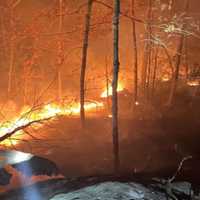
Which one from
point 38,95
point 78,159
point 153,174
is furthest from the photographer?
point 38,95

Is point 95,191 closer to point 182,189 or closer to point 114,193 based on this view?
point 114,193

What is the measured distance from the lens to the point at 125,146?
19750 mm

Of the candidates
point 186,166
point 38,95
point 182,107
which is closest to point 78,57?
point 38,95

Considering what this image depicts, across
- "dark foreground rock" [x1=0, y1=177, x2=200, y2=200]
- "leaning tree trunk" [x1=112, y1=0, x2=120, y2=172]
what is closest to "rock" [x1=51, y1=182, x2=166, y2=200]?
"dark foreground rock" [x1=0, y1=177, x2=200, y2=200]

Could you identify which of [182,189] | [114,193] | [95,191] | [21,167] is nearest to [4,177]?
[21,167]

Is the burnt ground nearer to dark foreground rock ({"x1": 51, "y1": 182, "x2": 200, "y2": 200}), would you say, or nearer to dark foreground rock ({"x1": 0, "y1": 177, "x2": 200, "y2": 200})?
dark foreground rock ({"x1": 0, "y1": 177, "x2": 200, "y2": 200})

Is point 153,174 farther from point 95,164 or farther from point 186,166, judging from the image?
point 95,164

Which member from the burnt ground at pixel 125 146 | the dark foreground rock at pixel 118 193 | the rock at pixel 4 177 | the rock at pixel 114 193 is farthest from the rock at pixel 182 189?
the rock at pixel 4 177

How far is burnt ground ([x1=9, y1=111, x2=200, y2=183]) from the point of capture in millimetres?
16844

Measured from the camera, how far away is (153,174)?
15414 mm

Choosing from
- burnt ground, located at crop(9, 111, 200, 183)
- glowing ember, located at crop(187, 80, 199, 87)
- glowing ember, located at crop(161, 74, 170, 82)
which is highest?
glowing ember, located at crop(161, 74, 170, 82)

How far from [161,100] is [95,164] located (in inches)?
432

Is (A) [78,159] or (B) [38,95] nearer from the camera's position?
(A) [78,159]

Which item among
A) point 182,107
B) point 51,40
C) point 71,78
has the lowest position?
point 182,107
